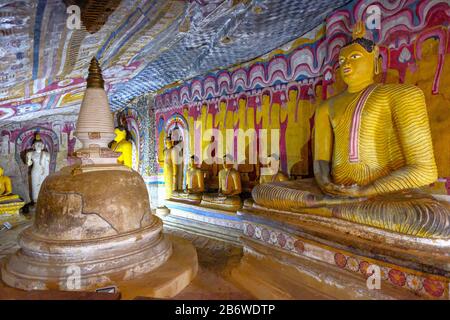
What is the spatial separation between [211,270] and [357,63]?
8.53ft

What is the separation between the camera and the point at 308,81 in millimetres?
4090

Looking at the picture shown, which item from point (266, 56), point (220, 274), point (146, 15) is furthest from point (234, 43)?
point (220, 274)

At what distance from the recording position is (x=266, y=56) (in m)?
4.68

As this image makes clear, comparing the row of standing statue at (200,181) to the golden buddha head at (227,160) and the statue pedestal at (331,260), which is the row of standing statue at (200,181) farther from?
the statue pedestal at (331,260)

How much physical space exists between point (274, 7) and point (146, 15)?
4.79ft

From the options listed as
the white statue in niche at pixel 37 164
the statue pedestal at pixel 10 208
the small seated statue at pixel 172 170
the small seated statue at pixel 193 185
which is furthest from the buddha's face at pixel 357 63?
the white statue in niche at pixel 37 164

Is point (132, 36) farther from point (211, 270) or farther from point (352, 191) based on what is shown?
point (352, 191)

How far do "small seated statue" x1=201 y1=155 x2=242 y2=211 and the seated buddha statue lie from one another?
4.45ft

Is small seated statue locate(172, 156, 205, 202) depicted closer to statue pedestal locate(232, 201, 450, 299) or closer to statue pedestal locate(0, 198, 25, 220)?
statue pedestal locate(232, 201, 450, 299)

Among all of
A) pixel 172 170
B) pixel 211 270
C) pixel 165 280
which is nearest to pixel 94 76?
pixel 165 280

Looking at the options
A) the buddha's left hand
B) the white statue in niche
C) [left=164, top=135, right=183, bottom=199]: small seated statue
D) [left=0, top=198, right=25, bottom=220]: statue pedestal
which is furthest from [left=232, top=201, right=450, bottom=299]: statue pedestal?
the white statue in niche

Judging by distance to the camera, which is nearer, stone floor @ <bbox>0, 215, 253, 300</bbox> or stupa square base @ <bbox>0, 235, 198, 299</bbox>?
stupa square base @ <bbox>0, 235, 198, 299</bbox>

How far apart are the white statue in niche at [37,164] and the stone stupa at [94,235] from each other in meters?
5.86

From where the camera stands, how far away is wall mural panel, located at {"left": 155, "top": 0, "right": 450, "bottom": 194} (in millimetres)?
2645
